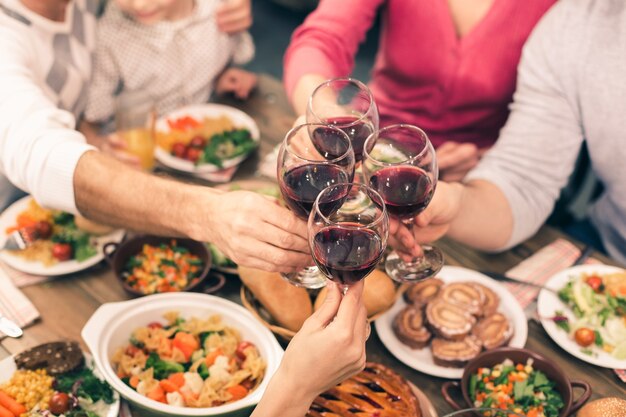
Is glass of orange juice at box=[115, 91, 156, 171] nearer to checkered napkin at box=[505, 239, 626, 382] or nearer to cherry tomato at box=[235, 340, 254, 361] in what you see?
cherry tomato at box=[235, 340, 254, 361]

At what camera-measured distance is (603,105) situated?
1.72 m

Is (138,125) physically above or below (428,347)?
above

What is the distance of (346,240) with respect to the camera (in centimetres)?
109

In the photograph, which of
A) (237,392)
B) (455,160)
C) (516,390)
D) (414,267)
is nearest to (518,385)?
(516,390)

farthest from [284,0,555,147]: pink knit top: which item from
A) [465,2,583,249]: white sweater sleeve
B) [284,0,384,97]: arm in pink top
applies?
[465,2,583,249]: white sweater sleeve

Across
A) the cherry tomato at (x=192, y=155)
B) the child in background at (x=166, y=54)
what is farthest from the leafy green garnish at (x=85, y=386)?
the child in background at (x=166, y=54)

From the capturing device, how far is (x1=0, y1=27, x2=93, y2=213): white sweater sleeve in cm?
155

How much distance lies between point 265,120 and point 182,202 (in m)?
0.88

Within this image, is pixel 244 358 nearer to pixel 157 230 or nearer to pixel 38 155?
pixel 157 230

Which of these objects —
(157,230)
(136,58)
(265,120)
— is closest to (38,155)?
(157,230)

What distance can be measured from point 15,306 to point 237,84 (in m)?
1.21

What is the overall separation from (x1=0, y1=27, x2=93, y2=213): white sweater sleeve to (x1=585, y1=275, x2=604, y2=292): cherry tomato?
1.29 metres

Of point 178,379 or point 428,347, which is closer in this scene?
point 178,379

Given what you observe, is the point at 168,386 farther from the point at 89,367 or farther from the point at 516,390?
the point at 516,390
